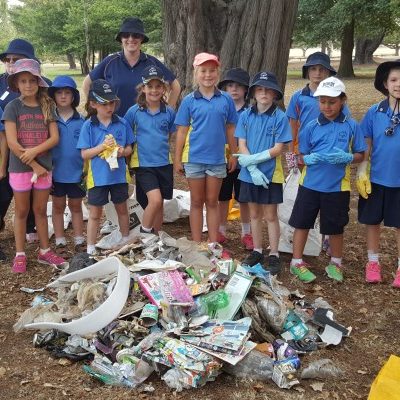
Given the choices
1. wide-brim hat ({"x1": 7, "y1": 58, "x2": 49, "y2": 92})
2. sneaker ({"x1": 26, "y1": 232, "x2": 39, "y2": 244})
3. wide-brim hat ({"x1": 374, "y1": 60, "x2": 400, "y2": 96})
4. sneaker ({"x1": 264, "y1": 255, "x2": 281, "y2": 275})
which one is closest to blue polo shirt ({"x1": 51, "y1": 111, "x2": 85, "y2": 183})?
wide-brim hat ({"x1": 7, "y1": 58, "x2": 49, "y2": 92})

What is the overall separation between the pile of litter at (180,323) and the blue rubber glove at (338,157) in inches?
42.4

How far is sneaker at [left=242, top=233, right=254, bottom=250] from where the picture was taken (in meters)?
5.30

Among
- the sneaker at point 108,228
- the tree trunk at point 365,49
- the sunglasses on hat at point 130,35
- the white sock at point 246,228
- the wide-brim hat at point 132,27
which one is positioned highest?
the tree trunk at point 365,49

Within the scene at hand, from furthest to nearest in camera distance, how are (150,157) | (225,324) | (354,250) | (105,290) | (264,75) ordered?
(354,250)
(150,157)
(264,75)
(105,290)
(225,324)

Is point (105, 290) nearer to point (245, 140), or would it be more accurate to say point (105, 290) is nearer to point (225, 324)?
point (225, 324)

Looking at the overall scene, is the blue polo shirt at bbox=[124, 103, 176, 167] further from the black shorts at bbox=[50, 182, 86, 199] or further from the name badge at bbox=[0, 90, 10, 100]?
the name badge at bbox=[0, 90, 10, 100]

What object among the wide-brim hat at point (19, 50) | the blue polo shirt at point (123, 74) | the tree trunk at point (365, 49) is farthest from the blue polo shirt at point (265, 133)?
the tree trunk at point (365, 49)

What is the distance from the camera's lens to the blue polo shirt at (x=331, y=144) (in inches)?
172

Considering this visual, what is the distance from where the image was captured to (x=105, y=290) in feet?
12.4

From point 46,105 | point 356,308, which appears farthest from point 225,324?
point 46,105

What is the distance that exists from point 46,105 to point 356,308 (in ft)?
10.2

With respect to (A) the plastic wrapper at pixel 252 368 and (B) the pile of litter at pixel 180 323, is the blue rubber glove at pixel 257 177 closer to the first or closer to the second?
(B) the pile of litter at pixel 180 323

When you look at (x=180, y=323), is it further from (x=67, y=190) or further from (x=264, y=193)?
(x=67, y=190)

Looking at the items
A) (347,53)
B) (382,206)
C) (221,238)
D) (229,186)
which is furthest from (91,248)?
(347,53)
